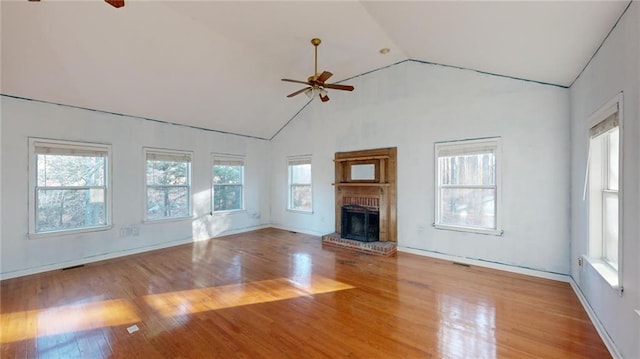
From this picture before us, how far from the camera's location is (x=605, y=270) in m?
2.49

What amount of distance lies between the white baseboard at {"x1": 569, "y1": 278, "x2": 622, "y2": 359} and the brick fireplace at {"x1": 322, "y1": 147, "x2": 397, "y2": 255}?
249 centimetres

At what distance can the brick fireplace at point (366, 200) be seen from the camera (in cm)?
525

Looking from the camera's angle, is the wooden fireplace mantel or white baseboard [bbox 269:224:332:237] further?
white baseboard [bbox 269:224:332:237]

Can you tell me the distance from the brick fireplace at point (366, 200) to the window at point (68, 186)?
13.9 feet

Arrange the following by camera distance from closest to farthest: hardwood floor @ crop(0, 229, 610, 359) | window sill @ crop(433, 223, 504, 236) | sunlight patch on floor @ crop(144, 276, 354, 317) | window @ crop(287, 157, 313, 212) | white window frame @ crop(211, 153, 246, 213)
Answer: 1. hardwood floor @ crop(0, 229, 610, 359)
2. sunlight patch on floor @ crop(144, 276, 354, 317)
3. window sill @ crop(433, 223, 504, 236)
4. white window frame @ crop(211, 153, 246, 213)
5. window @ crop(287, 157, 313, 212)

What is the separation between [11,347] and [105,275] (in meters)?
1.73

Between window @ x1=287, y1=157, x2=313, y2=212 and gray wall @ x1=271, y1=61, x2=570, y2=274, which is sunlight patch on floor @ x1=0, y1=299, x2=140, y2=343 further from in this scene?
window @ x1=287, y1=157, x2=313, y2=212

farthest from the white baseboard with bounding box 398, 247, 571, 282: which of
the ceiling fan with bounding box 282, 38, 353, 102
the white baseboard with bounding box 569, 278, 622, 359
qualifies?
the ceiling fan with bounding box 282, 38, 353, 102

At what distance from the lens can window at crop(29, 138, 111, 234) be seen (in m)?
4.12

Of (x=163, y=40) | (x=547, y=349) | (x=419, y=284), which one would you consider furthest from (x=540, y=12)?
(x=163, y=40)

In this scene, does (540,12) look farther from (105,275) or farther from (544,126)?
(105,275)

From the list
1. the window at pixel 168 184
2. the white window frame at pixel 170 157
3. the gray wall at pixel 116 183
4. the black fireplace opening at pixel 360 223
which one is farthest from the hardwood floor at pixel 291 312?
the window at pixel 168 184

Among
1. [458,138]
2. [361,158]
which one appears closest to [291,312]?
[361,158]

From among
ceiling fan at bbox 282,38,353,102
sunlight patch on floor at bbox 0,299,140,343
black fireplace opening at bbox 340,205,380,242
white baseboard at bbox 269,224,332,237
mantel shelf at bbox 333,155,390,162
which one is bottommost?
sunlight patch on floor at bbox 0,299,140,343
